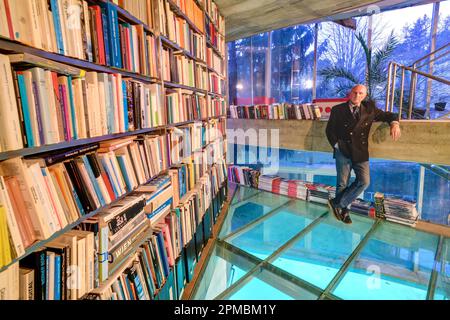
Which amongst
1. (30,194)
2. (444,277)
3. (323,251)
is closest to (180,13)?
(30,194)

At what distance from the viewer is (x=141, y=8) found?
147 cm

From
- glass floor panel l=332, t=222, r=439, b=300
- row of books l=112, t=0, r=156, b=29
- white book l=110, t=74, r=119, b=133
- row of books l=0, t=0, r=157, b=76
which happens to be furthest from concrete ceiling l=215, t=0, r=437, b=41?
glass floor panel l=332, t=222, r=439, b=300

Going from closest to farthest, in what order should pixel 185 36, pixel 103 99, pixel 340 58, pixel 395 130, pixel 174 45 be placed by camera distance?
pixel 103 99, pixel 174 45, pixel 185 36, pixel 395 130, pixel 340 58

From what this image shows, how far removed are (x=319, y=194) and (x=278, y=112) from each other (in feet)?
5.13

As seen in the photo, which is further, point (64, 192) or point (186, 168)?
point (186, 168)

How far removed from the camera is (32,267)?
829mm

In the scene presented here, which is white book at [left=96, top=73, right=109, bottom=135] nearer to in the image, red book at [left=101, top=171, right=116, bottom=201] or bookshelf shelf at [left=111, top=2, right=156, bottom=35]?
red book at [left=101, top=171, right=116, bottom=201]

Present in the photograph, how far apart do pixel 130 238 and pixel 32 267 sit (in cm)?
53

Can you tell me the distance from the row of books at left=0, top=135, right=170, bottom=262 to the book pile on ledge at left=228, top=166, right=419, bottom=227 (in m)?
3.29

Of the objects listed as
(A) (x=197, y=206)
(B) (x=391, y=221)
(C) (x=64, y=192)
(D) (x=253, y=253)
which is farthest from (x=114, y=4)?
(B) (x=391, y=221)

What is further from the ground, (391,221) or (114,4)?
(114,4)

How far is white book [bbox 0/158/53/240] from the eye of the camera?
2.43ft

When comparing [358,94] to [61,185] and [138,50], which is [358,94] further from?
[61,185]

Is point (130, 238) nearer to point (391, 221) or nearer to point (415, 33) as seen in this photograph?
point (391, 221)
